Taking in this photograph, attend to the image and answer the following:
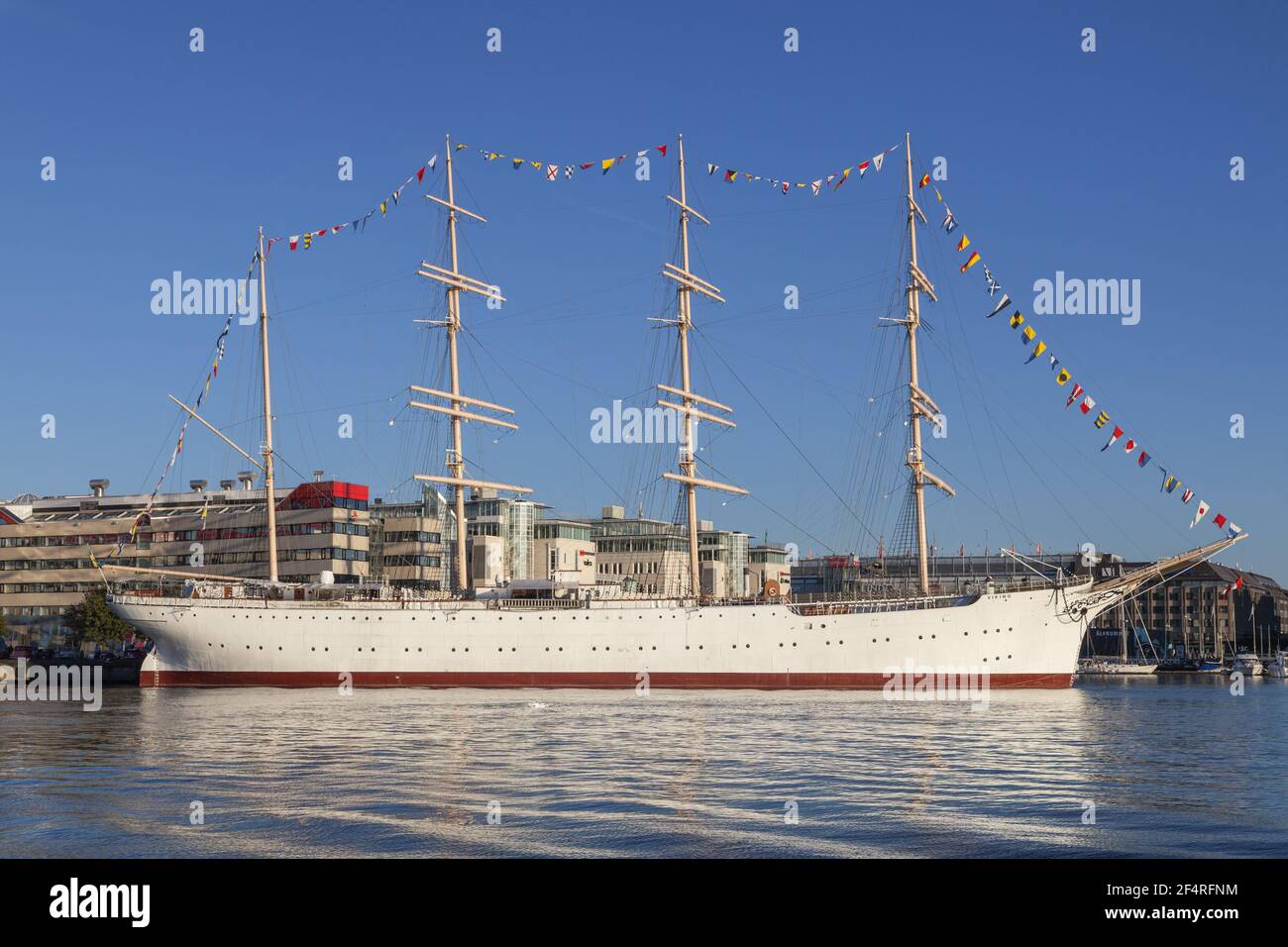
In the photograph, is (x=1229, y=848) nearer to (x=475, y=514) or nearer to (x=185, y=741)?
(x=185, y=741)

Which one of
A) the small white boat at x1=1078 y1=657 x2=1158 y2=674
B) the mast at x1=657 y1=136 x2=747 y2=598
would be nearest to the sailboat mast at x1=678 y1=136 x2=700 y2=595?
the mast at x1=657 y1=136 x2=747 y2=598

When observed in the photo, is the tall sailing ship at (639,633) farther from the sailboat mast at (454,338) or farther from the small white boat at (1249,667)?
the small white boat at (1249,667)

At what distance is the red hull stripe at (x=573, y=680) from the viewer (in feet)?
212

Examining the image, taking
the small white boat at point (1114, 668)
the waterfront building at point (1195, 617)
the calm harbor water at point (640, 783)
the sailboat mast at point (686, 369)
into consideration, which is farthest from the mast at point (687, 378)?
the waterfront building at point (1195, 617)

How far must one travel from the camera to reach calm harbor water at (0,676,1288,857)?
811 inches

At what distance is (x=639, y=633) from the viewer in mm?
67188

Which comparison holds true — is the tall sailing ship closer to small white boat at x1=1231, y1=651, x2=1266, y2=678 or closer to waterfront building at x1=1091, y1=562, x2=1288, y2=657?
small white boat at x1=1231, y1=651, x2=1266, y2=678

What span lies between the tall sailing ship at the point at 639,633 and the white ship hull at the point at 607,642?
0.08m

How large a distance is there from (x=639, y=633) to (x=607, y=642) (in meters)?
1.80
